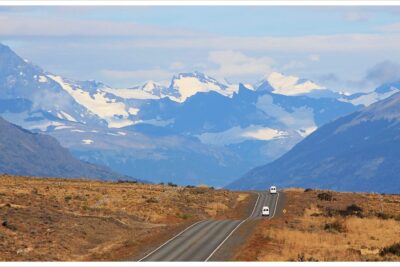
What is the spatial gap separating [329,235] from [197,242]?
13296 millimetres

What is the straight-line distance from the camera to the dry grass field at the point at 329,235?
242 feet

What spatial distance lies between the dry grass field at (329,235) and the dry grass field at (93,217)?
10980mm

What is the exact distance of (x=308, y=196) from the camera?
158 meters

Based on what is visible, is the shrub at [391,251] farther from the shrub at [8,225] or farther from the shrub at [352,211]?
the shrub at [352,211]

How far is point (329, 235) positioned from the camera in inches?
3526

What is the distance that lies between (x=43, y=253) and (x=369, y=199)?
82.3 metres

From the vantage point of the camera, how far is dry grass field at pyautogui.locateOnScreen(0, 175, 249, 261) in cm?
8306

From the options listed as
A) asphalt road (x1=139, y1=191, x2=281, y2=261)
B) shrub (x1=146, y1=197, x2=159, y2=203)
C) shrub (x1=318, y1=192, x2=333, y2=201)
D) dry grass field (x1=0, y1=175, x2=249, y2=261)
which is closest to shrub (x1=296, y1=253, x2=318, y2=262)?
asphalt road (x1=139, y1=191, x2=281, y2=261)

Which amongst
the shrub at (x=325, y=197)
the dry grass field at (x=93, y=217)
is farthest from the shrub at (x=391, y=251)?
the shrub at (x=325, y=197)

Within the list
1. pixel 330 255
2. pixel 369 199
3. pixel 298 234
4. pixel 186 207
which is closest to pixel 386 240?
pixel 298 234

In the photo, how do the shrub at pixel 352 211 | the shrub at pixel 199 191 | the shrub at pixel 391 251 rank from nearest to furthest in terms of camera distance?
the shrub at pixel 391 251
the shrub at pixel 352 211
the shrub at pixel 199 191

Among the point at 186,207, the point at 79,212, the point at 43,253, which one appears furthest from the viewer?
the point at 186,207

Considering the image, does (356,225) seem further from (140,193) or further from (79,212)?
(140,193)

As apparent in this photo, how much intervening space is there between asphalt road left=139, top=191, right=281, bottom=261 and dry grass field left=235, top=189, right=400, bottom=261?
300 cm
